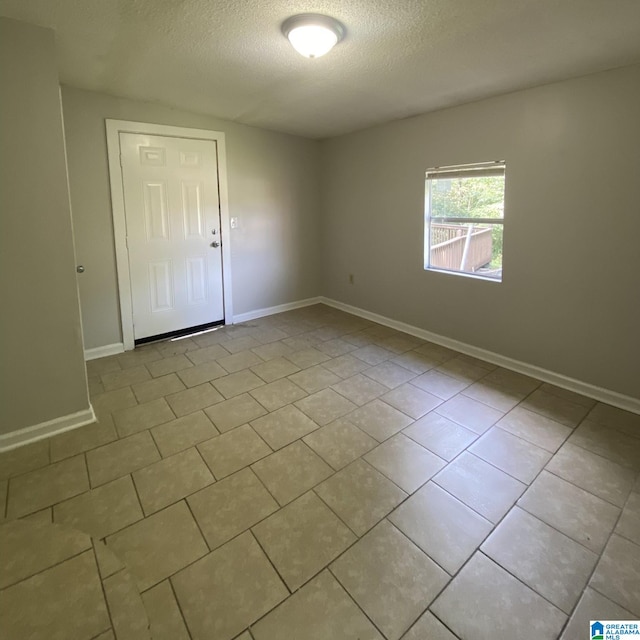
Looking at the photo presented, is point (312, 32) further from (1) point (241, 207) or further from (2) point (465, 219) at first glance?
(1) point (241, 207)

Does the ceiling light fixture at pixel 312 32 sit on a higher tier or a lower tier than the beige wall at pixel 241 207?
higher

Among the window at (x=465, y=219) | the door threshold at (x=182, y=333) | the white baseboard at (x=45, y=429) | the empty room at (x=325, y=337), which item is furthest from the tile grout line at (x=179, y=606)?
the window at (x=465, y=219)

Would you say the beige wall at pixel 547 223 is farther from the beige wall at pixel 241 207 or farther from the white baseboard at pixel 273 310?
the white baseboard at pixel 273 310

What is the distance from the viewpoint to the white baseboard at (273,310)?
14.9 ft

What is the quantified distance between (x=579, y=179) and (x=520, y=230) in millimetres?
503

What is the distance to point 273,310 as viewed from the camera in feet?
15.9

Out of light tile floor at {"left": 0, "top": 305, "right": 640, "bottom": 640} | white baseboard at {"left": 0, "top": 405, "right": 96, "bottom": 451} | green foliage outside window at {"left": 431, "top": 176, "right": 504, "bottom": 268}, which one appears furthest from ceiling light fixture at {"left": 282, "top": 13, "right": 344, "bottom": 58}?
white baseboard at {"left": 0, "top": 405, "right": 96, "bottom": 451}

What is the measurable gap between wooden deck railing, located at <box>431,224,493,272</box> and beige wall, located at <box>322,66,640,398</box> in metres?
0.14

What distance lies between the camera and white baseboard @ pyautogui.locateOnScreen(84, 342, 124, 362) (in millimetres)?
3484

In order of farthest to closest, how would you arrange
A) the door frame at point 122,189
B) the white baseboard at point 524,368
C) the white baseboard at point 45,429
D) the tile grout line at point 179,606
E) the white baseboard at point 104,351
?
the white baseboard at point 104,351
the door frame at point 122,189
the white baseboard at point 524,368
the white baseboard at point 45,429
the tile grout line at point 179,606

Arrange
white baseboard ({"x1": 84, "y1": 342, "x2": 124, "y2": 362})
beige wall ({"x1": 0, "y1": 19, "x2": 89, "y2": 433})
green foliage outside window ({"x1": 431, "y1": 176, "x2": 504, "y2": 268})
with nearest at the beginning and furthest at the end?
beige wall ({"x1": 0, "y1": 19, "x2": 89, "y2": 433}), green foliage outside window ({"x1": 431, "y1": 176, "x2": 504, "y2": 268}), white baseboard ({"x1": 84, "y1": 342, "x2": 124, "y2": 362})

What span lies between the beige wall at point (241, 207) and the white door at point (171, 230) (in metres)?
0.19

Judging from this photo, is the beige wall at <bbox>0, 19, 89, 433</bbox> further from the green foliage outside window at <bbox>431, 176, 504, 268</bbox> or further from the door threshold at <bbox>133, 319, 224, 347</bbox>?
the green foliage outside window at <bbox>431, 176, 504, 268</bbox>

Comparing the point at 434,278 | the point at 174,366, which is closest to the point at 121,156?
the point at 174,366
